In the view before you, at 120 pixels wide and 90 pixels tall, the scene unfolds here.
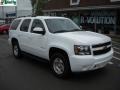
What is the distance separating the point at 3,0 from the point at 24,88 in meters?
67.6

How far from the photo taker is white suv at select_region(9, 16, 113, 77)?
6074 millimetres

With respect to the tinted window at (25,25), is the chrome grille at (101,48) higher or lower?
lower

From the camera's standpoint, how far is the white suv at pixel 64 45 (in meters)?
6.07

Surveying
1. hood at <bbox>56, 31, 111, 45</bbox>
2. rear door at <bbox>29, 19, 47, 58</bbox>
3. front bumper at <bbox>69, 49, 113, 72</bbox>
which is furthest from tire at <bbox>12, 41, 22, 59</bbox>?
→ front bumper at <bbox>69, 49, 113, 72</bbox>

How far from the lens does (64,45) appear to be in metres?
6.35

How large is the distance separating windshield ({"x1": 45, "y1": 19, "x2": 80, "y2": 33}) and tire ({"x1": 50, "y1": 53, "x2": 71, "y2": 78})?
908mm

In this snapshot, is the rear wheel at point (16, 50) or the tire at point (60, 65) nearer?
the tire at point (60, 65)

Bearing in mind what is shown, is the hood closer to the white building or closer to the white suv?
the white suv

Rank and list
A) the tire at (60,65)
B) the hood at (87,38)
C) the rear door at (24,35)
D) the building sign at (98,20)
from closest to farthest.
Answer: the hood at (87,38), the tire at (60,65), the rear door at (24,35), the building sign at (98,20)

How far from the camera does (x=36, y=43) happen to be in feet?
25.1

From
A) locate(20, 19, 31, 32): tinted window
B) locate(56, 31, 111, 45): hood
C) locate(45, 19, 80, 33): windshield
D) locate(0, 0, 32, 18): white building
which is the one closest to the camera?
locate(56, 31, 111, 45): hood

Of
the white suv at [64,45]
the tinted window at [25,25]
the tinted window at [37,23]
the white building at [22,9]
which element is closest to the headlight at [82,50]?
the white suv at [64,45]

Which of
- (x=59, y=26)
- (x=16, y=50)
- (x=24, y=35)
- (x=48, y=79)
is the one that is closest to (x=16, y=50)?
(x=16, y=50)

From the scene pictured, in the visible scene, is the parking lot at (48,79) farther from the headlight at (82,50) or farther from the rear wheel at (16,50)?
the rear wheel at (16,50)
